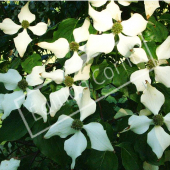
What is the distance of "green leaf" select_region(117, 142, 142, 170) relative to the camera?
71 centimetres

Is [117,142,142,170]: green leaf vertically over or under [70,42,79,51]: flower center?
under

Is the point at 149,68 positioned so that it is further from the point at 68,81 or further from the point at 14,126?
the point at 14,126

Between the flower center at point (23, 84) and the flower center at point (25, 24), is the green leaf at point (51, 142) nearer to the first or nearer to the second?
the flower center at point (23, 84)

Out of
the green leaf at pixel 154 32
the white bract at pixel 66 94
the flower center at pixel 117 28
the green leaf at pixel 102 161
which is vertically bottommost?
the green leaf at pixel 102 161

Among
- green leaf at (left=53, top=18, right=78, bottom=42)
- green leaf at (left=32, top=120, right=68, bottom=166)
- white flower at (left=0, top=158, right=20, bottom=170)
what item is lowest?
white flower at (left=0, top=158, right=20, bottom=170)

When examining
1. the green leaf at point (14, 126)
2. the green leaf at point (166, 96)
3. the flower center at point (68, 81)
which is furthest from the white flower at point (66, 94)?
the green leaf at point (166, 96)

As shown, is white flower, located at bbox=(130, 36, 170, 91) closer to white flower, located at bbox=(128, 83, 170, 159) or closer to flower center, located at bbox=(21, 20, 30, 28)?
white flower, located at bbox=(128, 83, 170, 159)

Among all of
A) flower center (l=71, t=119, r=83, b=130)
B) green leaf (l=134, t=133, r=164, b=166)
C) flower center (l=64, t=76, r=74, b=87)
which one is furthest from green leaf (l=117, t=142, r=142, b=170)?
flower center (l=64, t=76, r=74, b=87)

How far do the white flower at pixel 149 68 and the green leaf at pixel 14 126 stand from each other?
0.34 metres

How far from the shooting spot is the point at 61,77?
2.40 ft

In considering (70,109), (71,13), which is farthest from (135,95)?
(71,13)

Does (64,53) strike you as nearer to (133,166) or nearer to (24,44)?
(24,44)

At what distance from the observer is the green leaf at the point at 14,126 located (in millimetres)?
753

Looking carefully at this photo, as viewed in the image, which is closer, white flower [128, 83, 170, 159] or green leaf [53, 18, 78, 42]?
white flower [128, 83, 170, 159]
